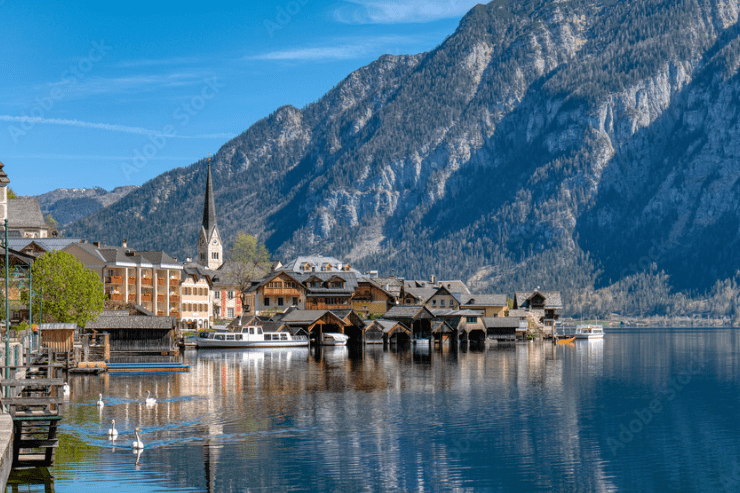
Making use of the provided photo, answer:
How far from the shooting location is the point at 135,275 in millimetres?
157250

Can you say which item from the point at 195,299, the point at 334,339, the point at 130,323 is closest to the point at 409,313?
the point at 334,339

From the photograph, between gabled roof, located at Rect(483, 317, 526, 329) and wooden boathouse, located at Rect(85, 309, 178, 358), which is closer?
wooden boathouse, located at Rect(85, 309, 178, 358)

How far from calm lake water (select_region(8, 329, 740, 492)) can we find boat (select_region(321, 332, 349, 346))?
54.1 meters

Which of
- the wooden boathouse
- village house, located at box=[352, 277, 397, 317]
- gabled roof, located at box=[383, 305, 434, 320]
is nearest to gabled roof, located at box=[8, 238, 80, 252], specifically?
the wooden boathouse

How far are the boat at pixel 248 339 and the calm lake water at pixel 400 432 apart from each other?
42.9m

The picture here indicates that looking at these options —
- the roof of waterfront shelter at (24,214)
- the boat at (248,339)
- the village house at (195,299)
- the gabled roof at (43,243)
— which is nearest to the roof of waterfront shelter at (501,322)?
the boat at (248,339)

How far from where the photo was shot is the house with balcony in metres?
146

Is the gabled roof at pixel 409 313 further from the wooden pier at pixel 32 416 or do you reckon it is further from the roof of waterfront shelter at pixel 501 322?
the wooden pier at pixel 32 416

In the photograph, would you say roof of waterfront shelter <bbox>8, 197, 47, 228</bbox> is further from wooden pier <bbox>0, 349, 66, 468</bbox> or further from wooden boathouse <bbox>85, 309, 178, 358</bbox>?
wooden pier <bbox>0, 349, 66, 468</bbox>

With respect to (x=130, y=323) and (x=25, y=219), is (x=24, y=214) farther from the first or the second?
(x=130, y=323)

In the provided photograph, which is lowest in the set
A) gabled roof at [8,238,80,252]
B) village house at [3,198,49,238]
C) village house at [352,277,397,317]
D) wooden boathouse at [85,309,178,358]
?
wooden boathouse at [85,309,178,358]

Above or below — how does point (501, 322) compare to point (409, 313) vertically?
below

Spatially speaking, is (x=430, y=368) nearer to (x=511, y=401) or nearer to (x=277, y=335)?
(x=511, y=401)

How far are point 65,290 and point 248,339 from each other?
47783 mm
